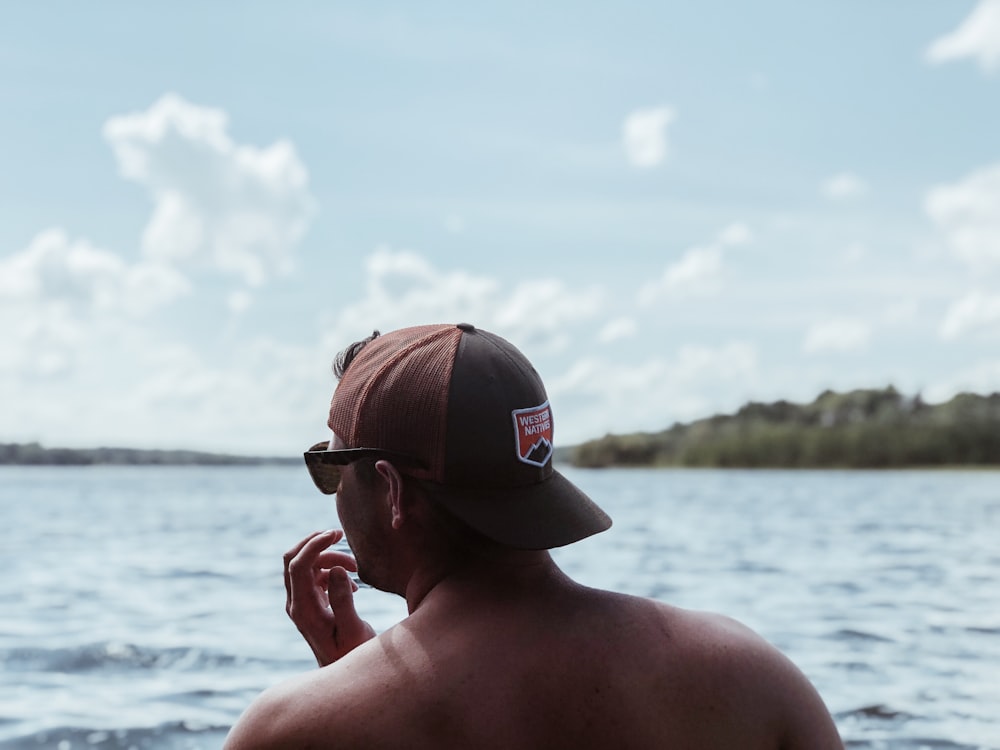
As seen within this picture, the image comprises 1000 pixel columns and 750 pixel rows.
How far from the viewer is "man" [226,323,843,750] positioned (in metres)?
1.87

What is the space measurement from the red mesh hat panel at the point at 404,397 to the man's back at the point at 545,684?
0.92ft

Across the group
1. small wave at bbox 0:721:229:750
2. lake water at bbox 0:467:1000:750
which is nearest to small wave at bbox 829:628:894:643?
lake water at bbox 0:467:1000:750

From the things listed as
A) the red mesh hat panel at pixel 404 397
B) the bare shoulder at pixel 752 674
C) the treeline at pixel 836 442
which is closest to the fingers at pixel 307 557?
the red mesh hat panel at pixel 404 397

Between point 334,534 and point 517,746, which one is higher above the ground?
point 334,534

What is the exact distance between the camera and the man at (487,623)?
187 cm

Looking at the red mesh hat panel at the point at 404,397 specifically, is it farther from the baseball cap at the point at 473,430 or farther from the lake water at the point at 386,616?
the lake water at the point at 386,616

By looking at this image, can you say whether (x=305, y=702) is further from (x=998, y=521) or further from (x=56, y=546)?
(x=998, y=521)

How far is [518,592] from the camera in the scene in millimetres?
1958

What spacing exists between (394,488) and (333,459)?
0.47 ft

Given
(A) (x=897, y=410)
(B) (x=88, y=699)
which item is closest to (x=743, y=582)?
(B) (x=88, y=699)

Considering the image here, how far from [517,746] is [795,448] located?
305ft

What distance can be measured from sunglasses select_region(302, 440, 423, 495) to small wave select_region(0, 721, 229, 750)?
4631 millimetres

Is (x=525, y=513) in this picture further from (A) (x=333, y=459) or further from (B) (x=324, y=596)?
(B) (x=324, y=596)

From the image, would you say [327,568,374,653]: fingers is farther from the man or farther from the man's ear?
the man's ear
